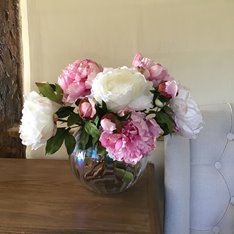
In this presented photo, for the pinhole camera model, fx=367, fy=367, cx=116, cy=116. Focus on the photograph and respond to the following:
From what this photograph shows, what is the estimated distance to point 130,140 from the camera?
0.80 m

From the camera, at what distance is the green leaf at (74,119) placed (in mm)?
865

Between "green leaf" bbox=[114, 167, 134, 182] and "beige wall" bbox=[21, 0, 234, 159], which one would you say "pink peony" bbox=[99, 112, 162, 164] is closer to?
"green leaf" bbox=[114, 167, 134, 182]

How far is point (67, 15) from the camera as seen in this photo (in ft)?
4.00

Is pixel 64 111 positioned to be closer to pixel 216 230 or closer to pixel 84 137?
pixel 84 137

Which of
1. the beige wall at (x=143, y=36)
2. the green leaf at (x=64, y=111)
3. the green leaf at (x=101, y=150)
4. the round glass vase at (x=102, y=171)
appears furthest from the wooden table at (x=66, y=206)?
the beige wall at (x=143, y=36)

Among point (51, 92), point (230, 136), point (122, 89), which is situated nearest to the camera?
point (122, 89)

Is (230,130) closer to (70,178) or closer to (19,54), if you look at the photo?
(70,178)

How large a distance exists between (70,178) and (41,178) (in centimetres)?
9

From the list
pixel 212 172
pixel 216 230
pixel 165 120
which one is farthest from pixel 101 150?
pixel 216 230

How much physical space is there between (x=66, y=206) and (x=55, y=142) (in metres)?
0.19

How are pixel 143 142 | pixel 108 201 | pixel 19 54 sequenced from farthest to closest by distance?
pixel 19 54 → pixel 108 201 → pixel 143 142

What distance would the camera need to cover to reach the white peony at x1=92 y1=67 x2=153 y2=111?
780 millimetres

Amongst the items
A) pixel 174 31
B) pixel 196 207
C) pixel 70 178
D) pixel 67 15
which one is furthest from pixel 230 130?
pixel 67 15

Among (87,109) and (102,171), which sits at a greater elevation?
(87,109)
